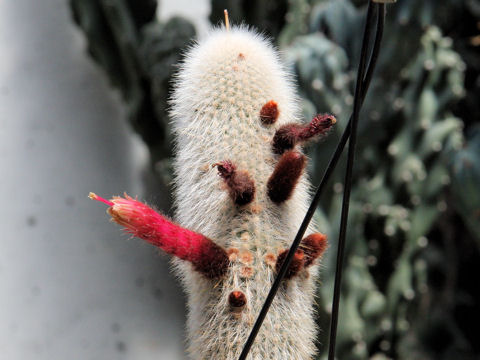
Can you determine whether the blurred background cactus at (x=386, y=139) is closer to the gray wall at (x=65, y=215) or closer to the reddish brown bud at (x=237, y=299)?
the gray wall at (x=65, y=215)

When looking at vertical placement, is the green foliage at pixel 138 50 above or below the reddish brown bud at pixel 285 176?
below

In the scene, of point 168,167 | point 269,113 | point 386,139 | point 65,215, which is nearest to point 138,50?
point 168,167

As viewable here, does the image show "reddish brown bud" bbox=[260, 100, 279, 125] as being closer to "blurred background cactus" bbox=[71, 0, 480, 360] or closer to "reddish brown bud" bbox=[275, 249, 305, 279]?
"reddish brown bud" bbox=[275, 249, 305, 279]

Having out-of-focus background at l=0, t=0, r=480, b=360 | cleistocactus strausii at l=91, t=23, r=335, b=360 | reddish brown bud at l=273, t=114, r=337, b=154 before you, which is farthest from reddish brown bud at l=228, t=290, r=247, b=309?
out-of-focus background at l=0, t=0, r=480, b=360

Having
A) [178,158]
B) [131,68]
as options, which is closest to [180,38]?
[131,68]

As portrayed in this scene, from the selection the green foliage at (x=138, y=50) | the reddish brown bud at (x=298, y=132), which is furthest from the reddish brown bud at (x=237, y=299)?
the green foliage at (x=138, y=50)

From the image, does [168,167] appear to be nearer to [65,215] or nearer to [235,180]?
[65,215]

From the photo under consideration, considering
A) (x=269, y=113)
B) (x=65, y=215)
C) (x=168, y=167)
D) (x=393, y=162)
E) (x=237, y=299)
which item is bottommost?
(x=65, y=215)
